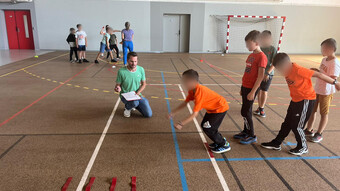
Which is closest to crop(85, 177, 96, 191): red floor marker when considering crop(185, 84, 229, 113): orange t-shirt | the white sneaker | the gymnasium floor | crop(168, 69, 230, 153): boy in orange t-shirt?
the gymnasium floor

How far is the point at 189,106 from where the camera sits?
517 cm

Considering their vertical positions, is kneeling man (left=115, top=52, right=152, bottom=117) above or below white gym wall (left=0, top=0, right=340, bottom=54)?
below

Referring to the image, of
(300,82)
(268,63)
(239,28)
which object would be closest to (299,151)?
(300,82)

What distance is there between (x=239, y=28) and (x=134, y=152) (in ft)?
49.1

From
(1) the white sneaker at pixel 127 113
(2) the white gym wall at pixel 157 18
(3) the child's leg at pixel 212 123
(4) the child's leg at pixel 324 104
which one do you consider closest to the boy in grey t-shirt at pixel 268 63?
(4) the child's leg at pixel 324 104

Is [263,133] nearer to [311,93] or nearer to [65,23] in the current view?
[311,93]

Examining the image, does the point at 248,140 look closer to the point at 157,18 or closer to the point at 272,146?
the point at 272,146

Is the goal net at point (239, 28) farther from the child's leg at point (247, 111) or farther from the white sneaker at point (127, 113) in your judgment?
the child's leg at point (247, 111)

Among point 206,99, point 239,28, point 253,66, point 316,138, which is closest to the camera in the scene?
point 206,99

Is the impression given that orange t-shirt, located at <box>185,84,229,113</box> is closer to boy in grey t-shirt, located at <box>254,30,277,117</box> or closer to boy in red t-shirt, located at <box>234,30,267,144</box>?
boy in red t-shirt, located at <box>234,30,267,144</box>

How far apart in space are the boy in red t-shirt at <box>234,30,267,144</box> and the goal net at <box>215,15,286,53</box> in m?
13.2

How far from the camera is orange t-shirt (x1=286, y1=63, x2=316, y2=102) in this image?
2847 millimetres

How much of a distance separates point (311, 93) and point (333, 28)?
56.9 ft

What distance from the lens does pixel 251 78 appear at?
11.0 feet
